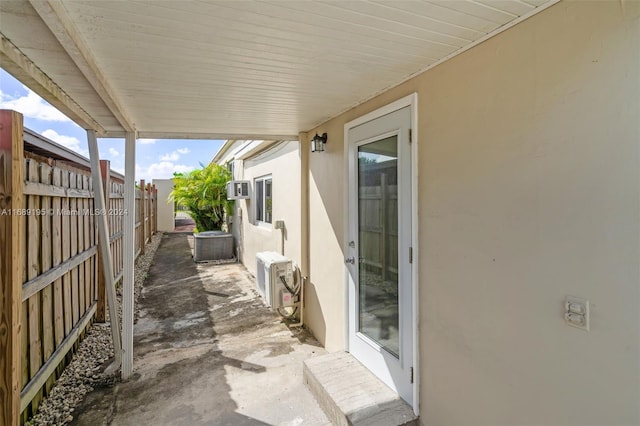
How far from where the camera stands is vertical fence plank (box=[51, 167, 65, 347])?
3.02 meters

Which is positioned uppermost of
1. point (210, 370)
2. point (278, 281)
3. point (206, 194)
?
point (206, 194)

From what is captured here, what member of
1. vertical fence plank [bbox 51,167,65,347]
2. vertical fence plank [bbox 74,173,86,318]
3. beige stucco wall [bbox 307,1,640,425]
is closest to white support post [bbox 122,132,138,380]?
vertical fence plank [bbox 51,167,65,347]

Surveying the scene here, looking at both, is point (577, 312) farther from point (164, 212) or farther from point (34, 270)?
point (164, 212)

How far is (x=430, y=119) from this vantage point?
2236mm

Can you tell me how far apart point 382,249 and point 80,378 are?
3.16 metres

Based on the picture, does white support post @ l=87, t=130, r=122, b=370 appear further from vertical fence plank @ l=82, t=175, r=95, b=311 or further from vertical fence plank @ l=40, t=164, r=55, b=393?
vertical fence plank @ l=82, t=175, r=95, b=311

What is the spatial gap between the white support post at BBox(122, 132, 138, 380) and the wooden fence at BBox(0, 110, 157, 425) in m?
0.54

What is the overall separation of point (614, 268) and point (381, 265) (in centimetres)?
170

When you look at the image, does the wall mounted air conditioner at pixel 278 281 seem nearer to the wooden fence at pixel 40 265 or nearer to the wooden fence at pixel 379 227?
the wooden fence at pixel 379 227

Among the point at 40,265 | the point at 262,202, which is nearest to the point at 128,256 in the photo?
the point at 40,265

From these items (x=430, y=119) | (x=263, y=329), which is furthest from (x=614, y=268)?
(x=263, y=329)

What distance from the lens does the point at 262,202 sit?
7273mm

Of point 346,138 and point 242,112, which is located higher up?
point 242,112

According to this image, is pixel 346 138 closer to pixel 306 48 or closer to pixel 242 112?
pixel 242 112
